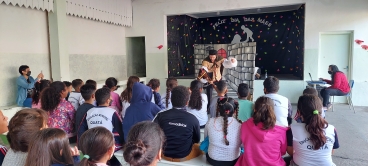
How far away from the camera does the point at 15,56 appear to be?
509 cm

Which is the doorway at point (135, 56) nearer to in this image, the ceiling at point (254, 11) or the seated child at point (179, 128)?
the ceiling at point (254, 11)

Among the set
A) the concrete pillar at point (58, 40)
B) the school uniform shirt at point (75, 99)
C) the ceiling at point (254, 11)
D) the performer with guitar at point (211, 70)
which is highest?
the ceiling at point (254, 11)

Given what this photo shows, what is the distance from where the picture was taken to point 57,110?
282cm

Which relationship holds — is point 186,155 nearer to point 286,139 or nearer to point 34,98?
point 286,139

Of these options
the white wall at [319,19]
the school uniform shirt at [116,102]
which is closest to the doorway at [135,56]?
the white wall at [319,19]

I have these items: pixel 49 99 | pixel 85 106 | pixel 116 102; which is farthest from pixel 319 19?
pixel 49 99

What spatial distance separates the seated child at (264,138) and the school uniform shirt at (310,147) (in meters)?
0.10

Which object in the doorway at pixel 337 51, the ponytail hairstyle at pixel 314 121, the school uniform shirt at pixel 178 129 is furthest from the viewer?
the doorway at pixel 337 51

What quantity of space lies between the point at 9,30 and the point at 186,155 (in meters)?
4.42

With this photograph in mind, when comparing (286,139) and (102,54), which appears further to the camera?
(102,54)

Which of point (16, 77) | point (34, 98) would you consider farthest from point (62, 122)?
point (16, 77)

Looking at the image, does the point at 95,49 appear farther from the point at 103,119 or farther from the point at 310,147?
the point at 310,147

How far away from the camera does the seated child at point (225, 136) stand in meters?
2.19

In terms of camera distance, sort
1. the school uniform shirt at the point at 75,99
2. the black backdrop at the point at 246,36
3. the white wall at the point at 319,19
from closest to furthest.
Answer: the school uniform shirt at the point at 75,99
the white wall at the point at 319,19
the black backdrop at the point at 246,36
